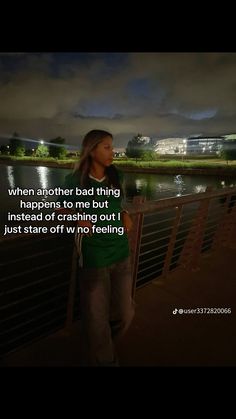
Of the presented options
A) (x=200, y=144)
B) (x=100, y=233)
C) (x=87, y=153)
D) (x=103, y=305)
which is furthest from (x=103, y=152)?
(x=200, y=144)

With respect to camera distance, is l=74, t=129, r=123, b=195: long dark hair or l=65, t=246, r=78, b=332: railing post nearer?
l=74, t=129, r=123, b=195: long dark hair

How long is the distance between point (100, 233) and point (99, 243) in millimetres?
64

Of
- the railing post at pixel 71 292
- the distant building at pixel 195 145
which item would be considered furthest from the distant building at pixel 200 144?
the railing post at pixel 71 292

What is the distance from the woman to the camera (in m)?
1.92

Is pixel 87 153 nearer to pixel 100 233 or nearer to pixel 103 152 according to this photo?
pixel 103 152

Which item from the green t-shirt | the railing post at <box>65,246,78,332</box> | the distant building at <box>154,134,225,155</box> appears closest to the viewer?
the green t-shirt

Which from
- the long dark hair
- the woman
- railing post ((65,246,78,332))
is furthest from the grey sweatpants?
the long dark hair

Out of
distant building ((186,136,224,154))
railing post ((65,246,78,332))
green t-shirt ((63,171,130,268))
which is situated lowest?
railing post ((65,246,78,332))

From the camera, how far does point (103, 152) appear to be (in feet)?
6.34

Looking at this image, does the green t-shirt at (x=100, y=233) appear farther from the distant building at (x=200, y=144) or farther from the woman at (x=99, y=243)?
the distant building at (x=200, y=144)

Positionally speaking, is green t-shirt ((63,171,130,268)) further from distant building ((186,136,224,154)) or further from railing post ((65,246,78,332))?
distant building ((186,136,224,154))
